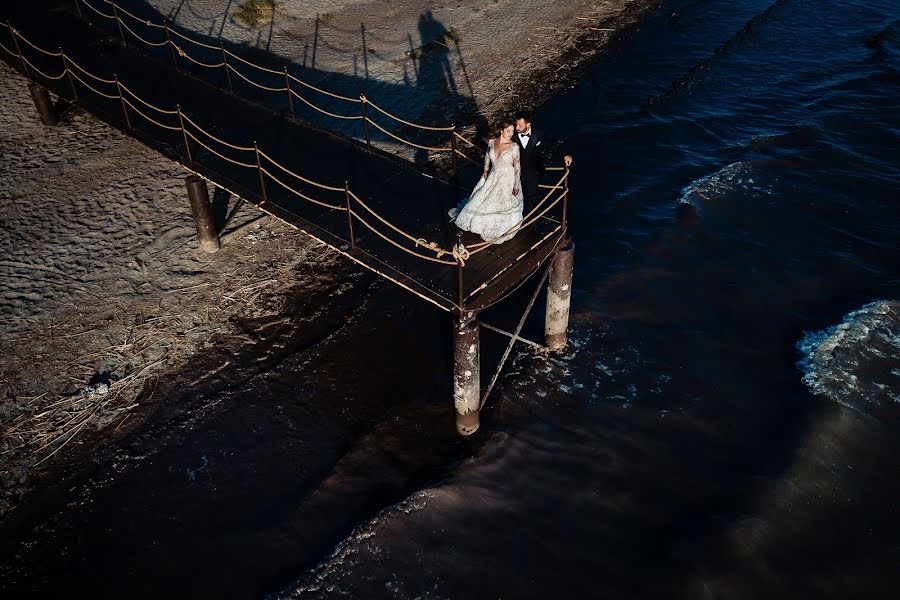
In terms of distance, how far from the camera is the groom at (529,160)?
10719mm

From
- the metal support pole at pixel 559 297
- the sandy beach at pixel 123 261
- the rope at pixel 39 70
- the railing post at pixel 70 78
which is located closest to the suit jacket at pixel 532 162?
the metal support pole at pixel 559 297

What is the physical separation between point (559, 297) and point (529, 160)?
9.47 feet

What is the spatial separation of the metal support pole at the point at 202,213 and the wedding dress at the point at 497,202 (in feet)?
18.2

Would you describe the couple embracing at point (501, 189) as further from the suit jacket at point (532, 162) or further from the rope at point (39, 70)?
the rope at point (39, 70)

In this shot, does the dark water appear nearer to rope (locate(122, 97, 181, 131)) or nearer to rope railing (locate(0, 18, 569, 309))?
rope railing (locate(0, 18, 569, 309))

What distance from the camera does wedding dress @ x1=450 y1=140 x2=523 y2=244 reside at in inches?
424

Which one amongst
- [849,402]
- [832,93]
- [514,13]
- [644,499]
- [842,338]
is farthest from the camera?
[514,13]

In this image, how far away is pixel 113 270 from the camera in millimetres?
14414

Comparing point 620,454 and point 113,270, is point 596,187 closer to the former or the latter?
point 620,454

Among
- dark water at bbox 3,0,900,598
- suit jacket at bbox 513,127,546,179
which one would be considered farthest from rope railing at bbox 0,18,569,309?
dark water at bbox 3,0,900,598

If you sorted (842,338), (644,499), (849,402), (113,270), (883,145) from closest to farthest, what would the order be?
(644,499) < (849,402) < (842,338) < (113,270) < (883,145)

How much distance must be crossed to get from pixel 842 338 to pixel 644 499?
5.40 metres

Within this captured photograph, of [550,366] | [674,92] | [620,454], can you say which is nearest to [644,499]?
[620,454]

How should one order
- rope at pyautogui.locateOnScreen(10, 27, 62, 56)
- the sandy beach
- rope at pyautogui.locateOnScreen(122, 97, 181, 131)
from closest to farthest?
the sandy beach → rope at pyautogui.locateOnScreen(122, 97, 181, 131) → rope at pyautogui.locateOnScreen(10, 27, 62, 56)
